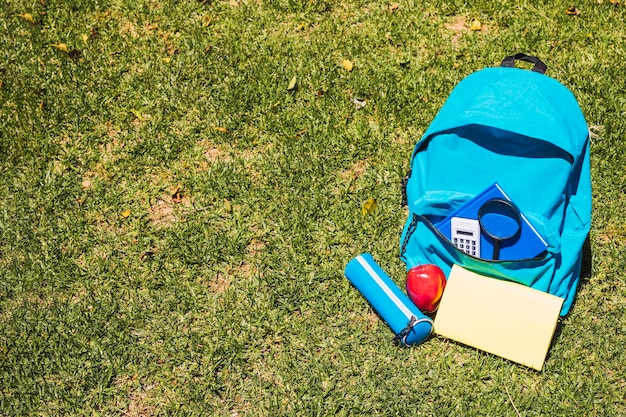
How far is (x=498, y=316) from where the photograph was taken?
9.83ft

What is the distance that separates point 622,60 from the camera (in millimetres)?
4074

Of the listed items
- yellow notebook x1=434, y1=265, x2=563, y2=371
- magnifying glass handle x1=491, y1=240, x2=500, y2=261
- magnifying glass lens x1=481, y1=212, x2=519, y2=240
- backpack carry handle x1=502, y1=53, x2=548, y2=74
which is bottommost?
yellow notebook x1=434, y1=265, x2=563, y2=371

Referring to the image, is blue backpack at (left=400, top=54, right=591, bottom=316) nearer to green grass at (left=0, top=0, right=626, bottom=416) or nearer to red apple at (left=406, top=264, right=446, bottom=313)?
red apple at (left=406, top=264, right=446, bottom=313)

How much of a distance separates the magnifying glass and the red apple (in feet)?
0.97

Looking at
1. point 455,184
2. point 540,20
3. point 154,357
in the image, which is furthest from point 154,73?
point 540,20

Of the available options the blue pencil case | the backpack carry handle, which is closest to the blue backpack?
the backpack carry handle

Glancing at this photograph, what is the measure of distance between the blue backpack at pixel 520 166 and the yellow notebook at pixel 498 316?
8cm

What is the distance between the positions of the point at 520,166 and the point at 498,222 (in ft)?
0.88

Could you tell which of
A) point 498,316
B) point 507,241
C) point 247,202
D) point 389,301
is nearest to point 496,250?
point 507,241

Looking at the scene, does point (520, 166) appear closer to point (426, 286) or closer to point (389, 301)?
point (426, 286)

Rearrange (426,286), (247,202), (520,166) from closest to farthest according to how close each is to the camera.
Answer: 1. (520,166)
2. (426,286)
3. (247,202)

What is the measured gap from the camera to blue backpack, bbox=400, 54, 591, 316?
9.36 ft

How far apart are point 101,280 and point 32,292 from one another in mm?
362

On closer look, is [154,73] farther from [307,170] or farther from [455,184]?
[455,184]
